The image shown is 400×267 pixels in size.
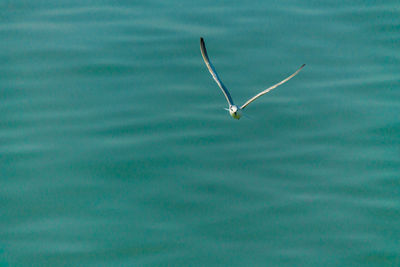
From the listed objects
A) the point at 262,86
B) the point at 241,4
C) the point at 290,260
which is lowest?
the point at 290,260

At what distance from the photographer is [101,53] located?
17.5 metres

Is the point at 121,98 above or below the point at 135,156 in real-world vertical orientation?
above

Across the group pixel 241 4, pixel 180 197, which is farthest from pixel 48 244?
pixel 241 4

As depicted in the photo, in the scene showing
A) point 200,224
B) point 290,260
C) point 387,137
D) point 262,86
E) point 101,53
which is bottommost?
point 290,260

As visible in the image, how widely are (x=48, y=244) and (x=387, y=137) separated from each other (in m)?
7.43

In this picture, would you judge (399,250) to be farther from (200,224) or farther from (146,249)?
(146,249)

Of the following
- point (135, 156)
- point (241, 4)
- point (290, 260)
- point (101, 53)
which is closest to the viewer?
point (290, 260)

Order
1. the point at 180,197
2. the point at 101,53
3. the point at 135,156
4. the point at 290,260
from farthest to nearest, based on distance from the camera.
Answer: the point at 101,53
the point at 135,156
the point at 180,197
the point at 290,260

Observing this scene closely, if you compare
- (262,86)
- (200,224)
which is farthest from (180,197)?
(262,86)

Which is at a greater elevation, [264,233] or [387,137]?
[387,137]

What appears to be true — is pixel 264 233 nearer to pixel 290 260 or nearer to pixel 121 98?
pixel 290 260

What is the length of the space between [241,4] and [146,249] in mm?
8772

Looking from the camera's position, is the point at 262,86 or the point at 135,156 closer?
the point at 135,156

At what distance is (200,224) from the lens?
13.2 meters
